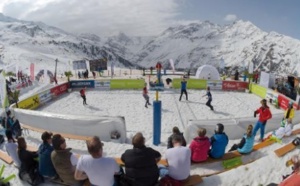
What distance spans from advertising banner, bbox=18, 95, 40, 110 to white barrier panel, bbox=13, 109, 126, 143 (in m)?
5.73

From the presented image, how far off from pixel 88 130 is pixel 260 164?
718 centimetres

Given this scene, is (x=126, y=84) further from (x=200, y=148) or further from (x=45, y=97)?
(x=200, y=148)

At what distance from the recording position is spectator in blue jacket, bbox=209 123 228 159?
7445 millimetres

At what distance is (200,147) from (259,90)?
1767 centimetres

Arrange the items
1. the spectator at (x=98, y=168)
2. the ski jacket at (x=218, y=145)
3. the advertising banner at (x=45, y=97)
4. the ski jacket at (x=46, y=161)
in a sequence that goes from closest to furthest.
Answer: the spectator at (x=98, y=168)
the ski jacket at (x=46, y=161)
the ski jacket at (x=218, y=145)
the advertising banner at (x=45, y=97)

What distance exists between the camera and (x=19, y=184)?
6539 mm

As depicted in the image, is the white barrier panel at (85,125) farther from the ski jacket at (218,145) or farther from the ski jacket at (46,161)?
the ski jacket at (46,161)

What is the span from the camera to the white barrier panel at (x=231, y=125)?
37.1 feet

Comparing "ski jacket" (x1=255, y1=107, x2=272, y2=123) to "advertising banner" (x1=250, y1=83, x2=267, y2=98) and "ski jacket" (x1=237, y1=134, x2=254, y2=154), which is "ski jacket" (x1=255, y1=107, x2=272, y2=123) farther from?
"advertising banner" (x1=250, y1=83, x2=267, y2=98)

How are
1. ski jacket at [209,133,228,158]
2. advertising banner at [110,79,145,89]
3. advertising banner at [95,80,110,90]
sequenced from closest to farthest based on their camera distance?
ski jacket at [209,133,228,158] → advertising banner at [110,79,145,89] → advertising banner at [95,80,110,90]

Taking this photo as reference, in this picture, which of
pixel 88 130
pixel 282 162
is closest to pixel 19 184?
pixel 88 130

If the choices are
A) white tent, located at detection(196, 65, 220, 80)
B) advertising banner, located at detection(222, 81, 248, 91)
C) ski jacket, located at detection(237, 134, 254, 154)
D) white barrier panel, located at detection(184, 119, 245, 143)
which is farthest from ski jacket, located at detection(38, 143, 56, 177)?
white tent, located at detection(196, 65, 220, 80)

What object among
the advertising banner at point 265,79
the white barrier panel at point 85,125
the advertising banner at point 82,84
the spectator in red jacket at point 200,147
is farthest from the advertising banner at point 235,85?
the spectator in red jacket at point 200,147

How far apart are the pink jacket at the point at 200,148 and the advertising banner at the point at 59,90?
17.0 m
